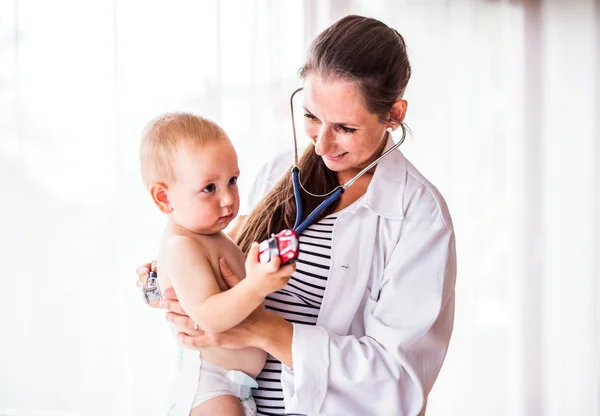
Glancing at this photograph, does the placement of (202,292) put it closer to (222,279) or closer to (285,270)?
(222,279)

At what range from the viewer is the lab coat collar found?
4.80 feet

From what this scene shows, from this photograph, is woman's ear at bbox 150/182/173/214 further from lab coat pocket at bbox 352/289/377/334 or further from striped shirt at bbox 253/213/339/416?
lab coat pocket at bbox 352/289/377/334

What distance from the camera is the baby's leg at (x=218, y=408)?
52.3 inches

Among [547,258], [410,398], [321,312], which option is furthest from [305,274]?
[547,258]

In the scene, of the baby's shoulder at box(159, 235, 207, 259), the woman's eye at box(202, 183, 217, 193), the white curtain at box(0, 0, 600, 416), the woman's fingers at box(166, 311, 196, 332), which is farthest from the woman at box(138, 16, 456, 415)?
the white curtain at box(0, 0, 600, 416)

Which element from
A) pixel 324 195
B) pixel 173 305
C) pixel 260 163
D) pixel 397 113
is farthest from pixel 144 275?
pixel 260 163

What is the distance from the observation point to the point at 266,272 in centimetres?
109

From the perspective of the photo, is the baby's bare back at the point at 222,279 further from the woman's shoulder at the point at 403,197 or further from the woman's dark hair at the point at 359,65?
the woman's shoulder at the point at 403,197

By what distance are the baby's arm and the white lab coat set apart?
0.18 metres

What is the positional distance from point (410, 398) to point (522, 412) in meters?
2.20

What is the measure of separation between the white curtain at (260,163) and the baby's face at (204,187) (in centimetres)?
121

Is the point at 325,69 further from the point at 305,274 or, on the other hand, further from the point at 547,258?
the point at 547,258

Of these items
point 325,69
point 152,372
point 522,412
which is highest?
point 325,69

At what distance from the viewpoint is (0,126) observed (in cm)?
228
